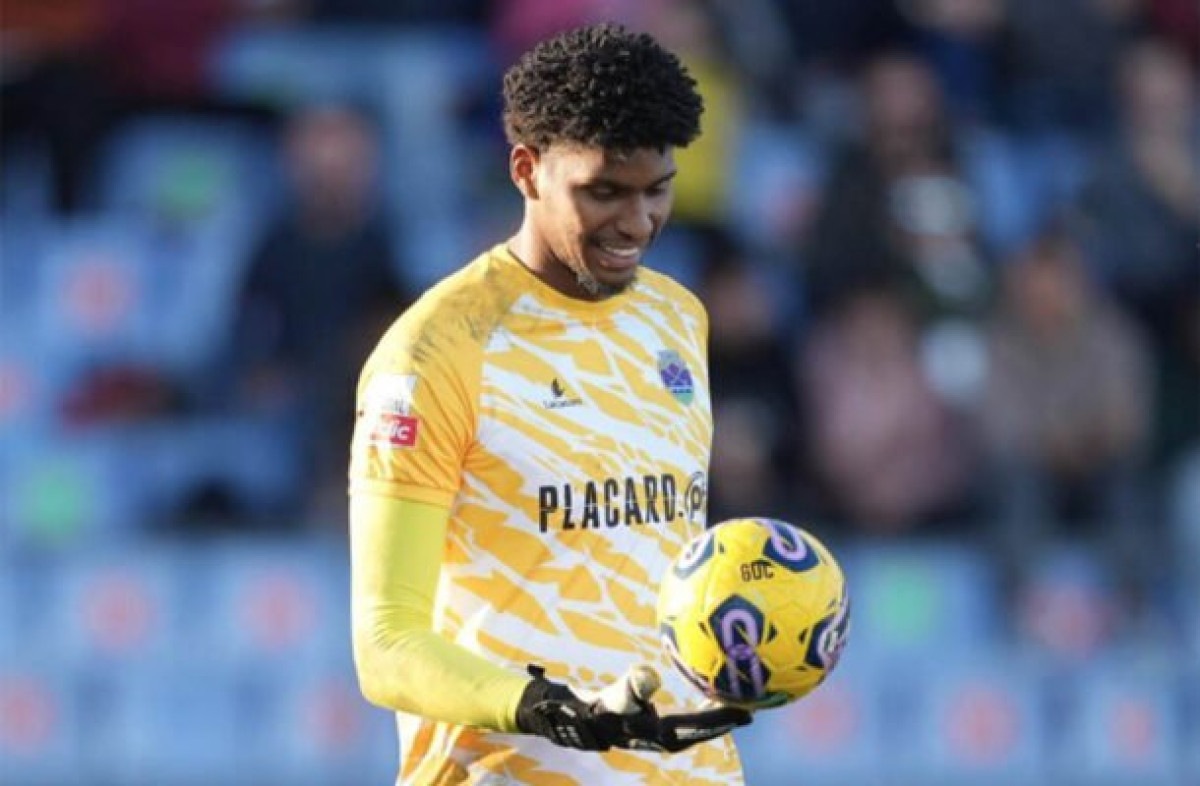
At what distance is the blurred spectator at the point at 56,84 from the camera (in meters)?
13.0

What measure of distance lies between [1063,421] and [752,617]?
7.55 m

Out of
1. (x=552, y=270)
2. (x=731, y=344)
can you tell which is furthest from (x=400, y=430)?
(x=731, y=344)

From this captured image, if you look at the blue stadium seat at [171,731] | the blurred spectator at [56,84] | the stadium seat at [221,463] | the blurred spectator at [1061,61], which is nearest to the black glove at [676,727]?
the blue stadium seat at [171,731]

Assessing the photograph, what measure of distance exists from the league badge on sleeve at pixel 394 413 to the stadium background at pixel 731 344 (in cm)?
646

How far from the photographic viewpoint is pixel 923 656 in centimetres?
1175

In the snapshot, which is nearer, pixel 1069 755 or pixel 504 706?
pixel 504 706

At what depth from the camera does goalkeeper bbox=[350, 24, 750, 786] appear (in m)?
5.16

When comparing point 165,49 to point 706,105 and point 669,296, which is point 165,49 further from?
point 669,296

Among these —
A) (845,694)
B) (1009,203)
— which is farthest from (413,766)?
(1009,203)

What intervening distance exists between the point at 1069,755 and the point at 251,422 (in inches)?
160

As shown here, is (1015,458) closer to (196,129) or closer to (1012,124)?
(1012,124)

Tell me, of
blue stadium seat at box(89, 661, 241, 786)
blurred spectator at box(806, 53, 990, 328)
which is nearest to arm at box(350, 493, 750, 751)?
blue stadium seat at box(89, 661, 241, 786)

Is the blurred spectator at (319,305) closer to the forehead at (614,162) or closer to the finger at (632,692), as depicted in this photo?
the forehead at (614,162)

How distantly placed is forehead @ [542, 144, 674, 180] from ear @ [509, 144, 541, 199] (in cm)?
12
